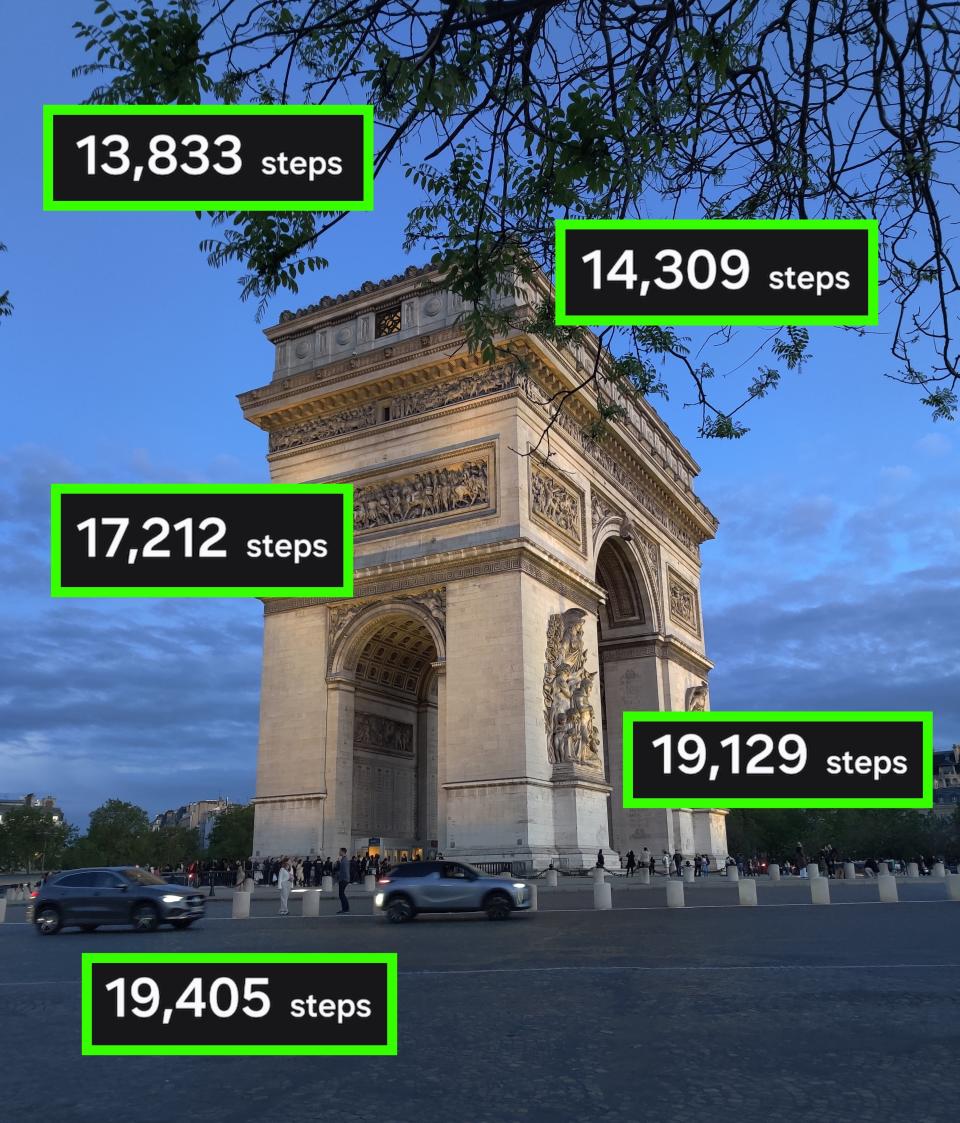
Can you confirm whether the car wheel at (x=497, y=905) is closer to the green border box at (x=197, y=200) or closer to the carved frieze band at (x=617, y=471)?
the carved frieze band at (x=617, y=471)

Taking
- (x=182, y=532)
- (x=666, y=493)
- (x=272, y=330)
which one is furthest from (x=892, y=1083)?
(x=666, y=493)

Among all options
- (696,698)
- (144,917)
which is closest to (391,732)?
(696,698)

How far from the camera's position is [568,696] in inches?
1094

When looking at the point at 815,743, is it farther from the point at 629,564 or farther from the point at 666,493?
the point at 666,493

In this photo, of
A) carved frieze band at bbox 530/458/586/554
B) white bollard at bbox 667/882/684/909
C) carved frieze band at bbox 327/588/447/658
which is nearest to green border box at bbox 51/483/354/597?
white bollard at bbox 667/882/684/909

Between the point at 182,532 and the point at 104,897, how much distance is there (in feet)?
40.4

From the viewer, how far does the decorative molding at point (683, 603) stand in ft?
127

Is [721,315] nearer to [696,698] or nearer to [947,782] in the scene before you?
[696,698]

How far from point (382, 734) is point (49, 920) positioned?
15.3m

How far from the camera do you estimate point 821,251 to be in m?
5.57

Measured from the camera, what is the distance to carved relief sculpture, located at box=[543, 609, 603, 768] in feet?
88.6

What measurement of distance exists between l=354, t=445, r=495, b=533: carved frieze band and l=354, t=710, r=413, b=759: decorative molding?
5542mm

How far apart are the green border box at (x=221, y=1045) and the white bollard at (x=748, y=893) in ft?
47.7

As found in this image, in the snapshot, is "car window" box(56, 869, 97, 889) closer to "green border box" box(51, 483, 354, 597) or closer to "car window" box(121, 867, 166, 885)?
"car window" box(121, 867, 166, 885)
